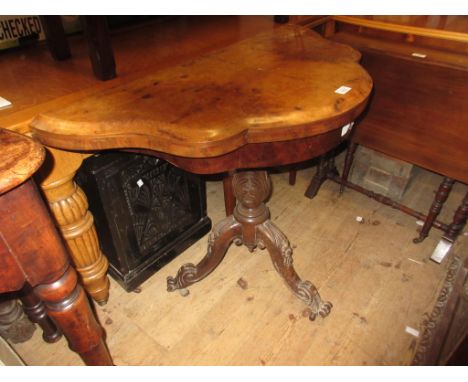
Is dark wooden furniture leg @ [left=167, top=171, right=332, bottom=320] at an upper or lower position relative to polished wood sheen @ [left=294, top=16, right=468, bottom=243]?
lower

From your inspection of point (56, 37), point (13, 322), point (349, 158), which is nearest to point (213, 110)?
point (56, 37)

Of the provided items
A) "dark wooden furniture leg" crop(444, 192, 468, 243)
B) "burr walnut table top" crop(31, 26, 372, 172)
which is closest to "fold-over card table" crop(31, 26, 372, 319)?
"burr walnut table top" crop(31, 26, 372, 172)

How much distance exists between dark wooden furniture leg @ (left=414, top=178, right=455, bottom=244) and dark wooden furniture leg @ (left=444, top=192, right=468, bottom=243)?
0.06 m

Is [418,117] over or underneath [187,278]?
over

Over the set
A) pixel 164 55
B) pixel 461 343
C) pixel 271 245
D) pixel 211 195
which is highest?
pixel 164 55

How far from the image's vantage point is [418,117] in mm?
1347

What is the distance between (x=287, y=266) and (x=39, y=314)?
0.85 m

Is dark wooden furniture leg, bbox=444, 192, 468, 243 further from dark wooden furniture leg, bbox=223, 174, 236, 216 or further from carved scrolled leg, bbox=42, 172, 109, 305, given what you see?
carved scrolled leg, bbox=42, 172, 109, 305

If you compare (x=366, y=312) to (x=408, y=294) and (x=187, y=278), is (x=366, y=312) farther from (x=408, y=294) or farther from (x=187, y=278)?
(x=187, y=278)

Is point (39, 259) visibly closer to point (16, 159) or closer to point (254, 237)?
point (16, 159)

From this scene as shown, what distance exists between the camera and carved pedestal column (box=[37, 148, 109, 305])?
0.96m

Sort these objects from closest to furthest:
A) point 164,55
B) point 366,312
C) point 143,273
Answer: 1. point 164,55
2. point 366,312
3. point 143,273

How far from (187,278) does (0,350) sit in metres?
0.63
